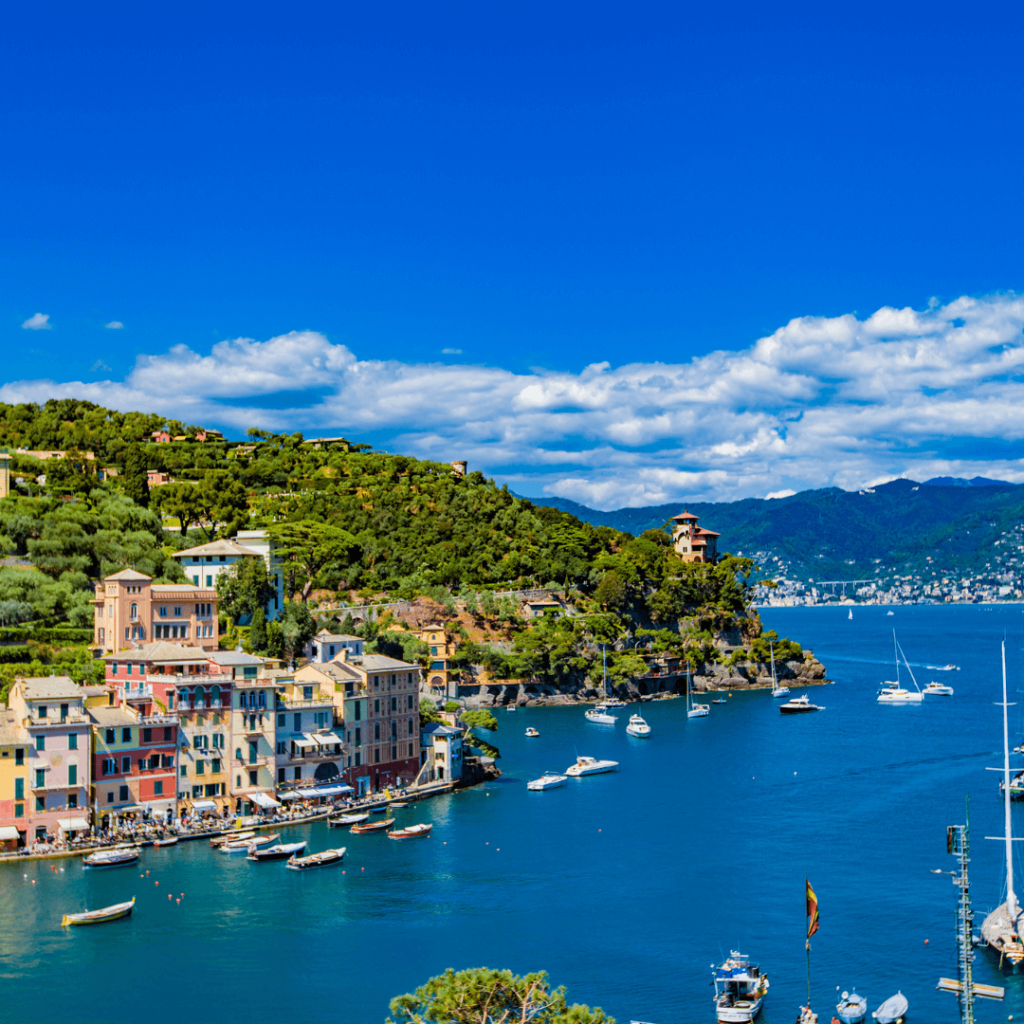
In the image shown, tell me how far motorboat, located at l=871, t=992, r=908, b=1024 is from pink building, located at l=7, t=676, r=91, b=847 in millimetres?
38377

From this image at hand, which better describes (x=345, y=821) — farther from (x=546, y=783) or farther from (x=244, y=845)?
(x=546, y=783)

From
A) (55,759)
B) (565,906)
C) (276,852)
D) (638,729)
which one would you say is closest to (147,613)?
(55,759)

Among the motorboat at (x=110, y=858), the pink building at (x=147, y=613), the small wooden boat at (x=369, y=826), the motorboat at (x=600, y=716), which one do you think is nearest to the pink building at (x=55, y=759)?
the motorboat at (x=110, y=858)

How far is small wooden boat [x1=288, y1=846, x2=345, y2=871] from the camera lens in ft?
184

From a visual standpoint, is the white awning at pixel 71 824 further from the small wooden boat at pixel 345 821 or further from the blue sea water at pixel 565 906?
the small wooden boat at pixel 345 821

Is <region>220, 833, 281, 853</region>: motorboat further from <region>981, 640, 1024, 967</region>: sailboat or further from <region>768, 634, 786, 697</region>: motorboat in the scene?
<region>768, 634, 786, 697</region>: motorboat

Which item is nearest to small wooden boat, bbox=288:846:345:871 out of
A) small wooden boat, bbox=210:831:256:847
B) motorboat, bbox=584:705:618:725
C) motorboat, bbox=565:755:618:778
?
small wooden boat, bbox=210:831:256:847

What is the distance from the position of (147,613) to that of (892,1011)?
58.1 metres

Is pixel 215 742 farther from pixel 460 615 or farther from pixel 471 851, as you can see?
pixel 460 615

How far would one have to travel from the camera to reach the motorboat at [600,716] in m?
108

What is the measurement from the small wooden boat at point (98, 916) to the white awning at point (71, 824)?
10.0 m

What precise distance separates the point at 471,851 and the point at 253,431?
442 feet

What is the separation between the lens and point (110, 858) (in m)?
55.4

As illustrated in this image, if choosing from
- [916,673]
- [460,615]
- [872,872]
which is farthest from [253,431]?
[872,872]
